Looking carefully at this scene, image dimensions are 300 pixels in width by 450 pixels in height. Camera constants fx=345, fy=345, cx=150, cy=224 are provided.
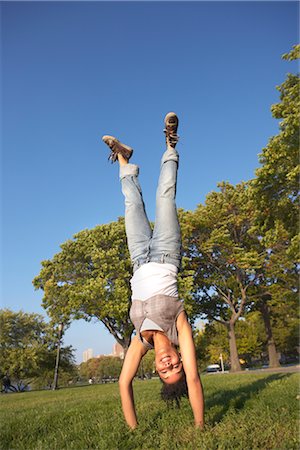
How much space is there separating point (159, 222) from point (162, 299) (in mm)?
989

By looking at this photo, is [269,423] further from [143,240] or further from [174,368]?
[143,240]

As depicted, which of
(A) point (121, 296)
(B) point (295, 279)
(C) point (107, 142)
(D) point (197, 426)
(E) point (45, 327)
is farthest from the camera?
(E) point (45, 327)

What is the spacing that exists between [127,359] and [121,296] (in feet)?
56.4

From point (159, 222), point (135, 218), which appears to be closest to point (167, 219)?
point (159, 222)

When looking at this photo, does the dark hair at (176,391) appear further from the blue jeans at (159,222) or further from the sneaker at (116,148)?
the sneaker at (116,148)

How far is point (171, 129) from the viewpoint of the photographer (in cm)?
464

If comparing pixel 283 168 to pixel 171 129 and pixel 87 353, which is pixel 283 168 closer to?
pixel 171 129

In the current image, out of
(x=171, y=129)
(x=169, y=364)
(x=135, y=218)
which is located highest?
(x=171, y=129)

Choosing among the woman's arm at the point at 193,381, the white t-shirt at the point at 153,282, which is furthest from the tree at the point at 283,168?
the woman's arm at the point at 193,381

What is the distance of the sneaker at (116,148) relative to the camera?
5309 millimetres

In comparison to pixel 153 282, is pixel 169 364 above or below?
below

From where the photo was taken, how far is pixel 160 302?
360cm

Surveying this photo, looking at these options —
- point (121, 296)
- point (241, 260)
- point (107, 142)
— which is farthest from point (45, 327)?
point (107, 142)

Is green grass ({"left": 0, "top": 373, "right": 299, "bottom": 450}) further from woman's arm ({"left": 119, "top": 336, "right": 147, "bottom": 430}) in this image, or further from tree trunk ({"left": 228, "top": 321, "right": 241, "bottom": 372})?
tree trunk ({"left": 228, "top": 321, "right": 241, "bottom": 372})
